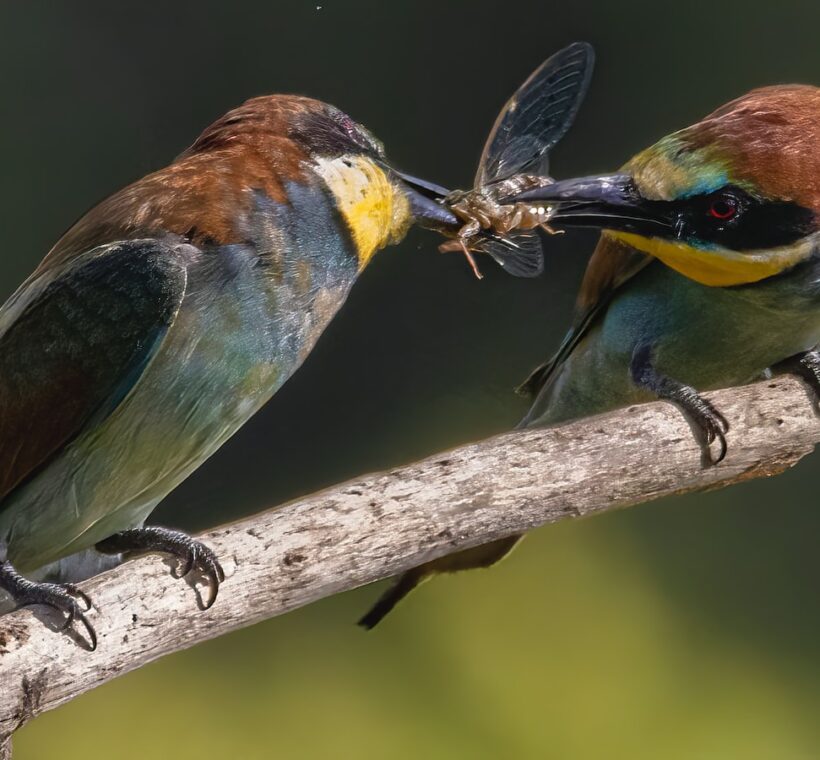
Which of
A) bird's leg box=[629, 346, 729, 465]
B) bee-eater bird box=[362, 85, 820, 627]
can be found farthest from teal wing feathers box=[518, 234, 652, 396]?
bird's leg box=[629, 346, 729, 465]

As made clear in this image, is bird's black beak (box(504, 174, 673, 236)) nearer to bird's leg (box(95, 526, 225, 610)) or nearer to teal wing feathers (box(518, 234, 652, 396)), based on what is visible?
teal wing feathers (box(518, 234, 652, 396))

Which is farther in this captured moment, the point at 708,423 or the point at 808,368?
the point at 808,368

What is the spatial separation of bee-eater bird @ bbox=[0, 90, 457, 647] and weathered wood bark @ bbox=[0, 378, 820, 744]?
0.07 metres

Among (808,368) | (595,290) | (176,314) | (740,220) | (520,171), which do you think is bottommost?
(808,368)

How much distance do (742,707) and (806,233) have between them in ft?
3.23

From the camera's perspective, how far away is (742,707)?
216 cm

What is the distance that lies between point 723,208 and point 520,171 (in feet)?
0.84

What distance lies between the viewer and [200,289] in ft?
4.24

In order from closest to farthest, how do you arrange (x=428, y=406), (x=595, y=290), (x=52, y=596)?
(x=52, y=596), (x=595, y=290), (x=428, y=406)

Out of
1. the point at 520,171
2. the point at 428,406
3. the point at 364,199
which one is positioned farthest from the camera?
the point at 428,406

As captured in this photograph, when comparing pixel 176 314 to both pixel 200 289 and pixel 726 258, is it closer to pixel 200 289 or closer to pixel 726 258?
pixel 200 289

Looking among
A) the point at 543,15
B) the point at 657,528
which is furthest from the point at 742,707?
the point at 543,15

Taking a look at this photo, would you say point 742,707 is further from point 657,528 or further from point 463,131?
point 463,131

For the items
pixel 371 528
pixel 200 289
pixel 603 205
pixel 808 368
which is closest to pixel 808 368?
pixel 808 368
